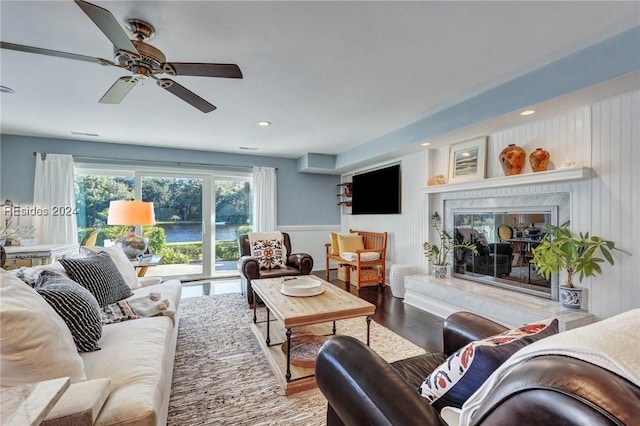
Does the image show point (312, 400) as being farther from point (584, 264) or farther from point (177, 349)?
point (584, 264)

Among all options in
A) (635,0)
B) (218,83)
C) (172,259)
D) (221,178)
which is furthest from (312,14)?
(172,259)

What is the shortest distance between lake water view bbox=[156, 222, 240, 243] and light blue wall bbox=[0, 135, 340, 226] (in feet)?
3.46

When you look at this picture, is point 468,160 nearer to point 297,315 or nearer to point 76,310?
point 297,315

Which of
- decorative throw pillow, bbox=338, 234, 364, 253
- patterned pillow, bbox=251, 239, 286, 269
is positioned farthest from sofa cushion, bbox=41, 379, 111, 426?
decorative throw pillow, bbox=338, 234, 364, 253

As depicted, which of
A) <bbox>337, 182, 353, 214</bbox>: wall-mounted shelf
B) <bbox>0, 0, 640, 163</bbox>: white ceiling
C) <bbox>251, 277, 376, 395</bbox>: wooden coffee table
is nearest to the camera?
<bbox>0, 0, 640, 163</bbox>: white ceiling

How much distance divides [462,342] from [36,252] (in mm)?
4823

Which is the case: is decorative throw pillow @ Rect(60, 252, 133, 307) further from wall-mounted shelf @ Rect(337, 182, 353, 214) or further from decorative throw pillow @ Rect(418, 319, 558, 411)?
wall-mounted shelf @ Rect(337, 182, 353, 214)

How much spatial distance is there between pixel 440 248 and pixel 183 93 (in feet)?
11.7

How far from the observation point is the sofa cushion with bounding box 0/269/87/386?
37.5 inches

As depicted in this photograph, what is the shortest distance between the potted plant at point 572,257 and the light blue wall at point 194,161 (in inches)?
166

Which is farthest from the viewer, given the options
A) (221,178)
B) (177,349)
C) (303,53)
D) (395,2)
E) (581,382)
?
(221,178)

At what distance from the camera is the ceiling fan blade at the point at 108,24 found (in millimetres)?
1202

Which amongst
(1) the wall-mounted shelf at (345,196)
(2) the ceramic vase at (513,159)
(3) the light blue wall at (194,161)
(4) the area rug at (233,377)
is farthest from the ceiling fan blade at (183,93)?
(1) the wall-mounted shelf at (345,196)

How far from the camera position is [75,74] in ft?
7.69
